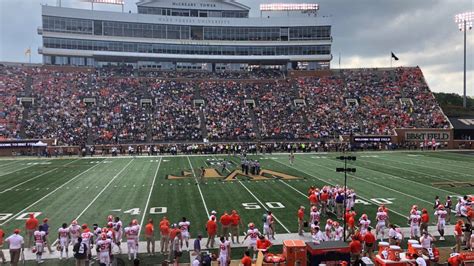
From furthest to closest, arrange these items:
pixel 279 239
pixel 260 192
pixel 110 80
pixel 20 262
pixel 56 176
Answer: pixel 110 80 < pixel 56 176 < pixel 260 192 < pixel 279 239 < pixel 20 262

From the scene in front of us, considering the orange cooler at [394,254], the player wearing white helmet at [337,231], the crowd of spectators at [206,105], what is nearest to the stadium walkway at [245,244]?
the player wearing white helmet at [337,231]

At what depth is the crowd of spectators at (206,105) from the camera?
51969 mm

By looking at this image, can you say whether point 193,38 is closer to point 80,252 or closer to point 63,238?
point 63,238

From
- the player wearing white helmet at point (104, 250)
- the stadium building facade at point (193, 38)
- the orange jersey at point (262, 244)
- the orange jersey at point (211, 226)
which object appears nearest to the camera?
the player wearing white helmet at point (104, 250)

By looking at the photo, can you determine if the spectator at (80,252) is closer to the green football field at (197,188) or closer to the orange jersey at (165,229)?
the orange jersey at (165,229)

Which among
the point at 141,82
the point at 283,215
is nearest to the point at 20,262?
the point at 283,215

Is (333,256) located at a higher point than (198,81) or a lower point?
lower

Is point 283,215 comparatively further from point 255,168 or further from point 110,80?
point 110,80

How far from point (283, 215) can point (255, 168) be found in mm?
12265

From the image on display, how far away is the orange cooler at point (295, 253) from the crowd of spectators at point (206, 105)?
133 feet

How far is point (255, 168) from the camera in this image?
3064 cm

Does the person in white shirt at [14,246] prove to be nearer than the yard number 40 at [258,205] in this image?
Yes

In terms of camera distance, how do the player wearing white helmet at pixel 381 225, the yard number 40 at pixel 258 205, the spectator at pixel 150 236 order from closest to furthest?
the spectator at pixel 150 236, the player wearing white helmet at pixel 381 225, the yard number 40 at pixel 258 205

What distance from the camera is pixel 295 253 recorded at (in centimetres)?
1121
